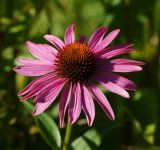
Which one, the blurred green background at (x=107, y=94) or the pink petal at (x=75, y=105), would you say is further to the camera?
the blurred green background at (x=107, y=94)

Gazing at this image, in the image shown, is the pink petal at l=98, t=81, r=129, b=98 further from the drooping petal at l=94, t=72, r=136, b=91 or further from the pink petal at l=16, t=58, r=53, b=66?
the pink petal at l=16, t=58, r=53, b=66

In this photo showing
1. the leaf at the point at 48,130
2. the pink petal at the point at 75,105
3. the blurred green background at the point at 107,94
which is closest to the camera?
the pink petal at the point at 75,105

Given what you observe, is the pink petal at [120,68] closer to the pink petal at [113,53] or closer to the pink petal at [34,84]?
the pink petal at [113,53]

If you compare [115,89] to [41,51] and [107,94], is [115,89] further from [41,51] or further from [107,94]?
[107,94]

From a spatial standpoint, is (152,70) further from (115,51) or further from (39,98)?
(39,98)

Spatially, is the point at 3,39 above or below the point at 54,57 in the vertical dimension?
above

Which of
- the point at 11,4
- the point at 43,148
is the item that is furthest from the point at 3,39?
the point at 43,148

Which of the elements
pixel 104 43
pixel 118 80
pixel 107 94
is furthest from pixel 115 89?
pixel 107 94

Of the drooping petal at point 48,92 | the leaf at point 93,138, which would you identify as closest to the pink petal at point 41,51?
the drooping petal at point 48,92
